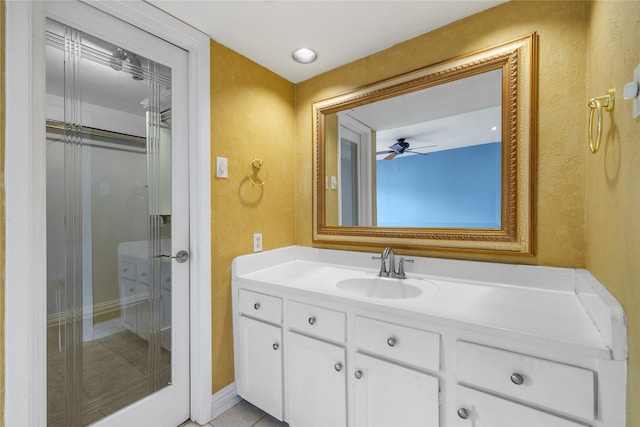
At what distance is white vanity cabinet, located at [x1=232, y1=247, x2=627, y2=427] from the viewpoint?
0.82 m

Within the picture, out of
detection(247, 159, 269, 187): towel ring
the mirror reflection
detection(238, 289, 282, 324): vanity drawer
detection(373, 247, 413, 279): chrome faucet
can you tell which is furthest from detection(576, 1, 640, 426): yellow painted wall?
detection(247, 159, 269, 187): towel ring

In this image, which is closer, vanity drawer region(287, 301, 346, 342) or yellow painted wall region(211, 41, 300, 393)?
vanity drawer region(287, 301, 346, 342)

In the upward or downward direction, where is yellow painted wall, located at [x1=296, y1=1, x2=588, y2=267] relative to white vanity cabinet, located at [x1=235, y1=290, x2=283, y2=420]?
upward

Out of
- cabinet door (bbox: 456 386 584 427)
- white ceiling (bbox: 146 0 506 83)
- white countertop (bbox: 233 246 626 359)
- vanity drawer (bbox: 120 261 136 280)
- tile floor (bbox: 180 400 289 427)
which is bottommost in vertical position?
tile floor (bbox: 180 400 289 427)

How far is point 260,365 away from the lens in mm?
1528

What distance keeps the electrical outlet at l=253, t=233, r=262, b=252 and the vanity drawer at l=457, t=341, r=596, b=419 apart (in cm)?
126

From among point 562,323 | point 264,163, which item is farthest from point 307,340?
point 264,163

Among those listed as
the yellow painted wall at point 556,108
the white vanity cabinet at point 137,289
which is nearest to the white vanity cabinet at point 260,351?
the white vanity cabinet at point 137,289

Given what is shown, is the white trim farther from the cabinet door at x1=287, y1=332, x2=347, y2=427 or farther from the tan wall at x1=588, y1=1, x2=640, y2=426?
the tan wall at x1=588, y1=1, x2=640, y2=426

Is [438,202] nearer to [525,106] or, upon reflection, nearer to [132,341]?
[525,106]

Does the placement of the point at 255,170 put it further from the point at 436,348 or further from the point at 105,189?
the point at 436,348

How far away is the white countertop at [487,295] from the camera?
849 mm

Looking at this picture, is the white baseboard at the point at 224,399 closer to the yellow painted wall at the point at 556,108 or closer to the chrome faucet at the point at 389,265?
the chrome faucet at the point at 389,265

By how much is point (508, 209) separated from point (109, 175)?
6.28 ft
